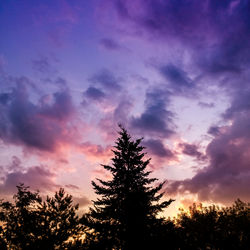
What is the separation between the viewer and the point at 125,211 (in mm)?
21797

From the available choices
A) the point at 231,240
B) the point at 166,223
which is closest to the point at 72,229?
the point at 166,223

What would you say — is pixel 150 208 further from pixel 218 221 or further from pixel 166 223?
pixel 218 221

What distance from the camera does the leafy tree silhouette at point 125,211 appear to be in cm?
2110

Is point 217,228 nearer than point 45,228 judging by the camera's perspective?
No

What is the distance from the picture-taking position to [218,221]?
34625 mm

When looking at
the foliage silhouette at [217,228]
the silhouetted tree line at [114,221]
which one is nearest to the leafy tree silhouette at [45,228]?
the silhouetted tree line at [114,221]

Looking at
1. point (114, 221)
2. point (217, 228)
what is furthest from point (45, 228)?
point (217, 228)

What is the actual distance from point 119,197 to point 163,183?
593 cm

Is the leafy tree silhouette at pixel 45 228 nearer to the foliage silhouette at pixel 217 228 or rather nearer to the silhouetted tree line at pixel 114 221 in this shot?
the silhouetted tree line at pixel 114 221

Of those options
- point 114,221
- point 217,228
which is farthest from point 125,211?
point 217,228

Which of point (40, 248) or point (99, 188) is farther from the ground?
point (99, 188)

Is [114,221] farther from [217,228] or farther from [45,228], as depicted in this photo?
[217,228]

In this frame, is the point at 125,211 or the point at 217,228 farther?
the point at 217,228

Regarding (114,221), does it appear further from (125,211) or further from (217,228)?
(217,228)
